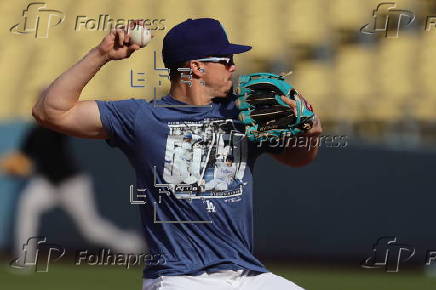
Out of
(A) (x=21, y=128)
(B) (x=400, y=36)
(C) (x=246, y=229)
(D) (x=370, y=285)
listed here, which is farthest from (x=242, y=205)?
(B) (x=400, y=36)

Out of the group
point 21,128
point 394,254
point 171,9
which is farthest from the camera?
point 171,9

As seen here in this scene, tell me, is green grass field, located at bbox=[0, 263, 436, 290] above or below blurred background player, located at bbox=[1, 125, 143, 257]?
below

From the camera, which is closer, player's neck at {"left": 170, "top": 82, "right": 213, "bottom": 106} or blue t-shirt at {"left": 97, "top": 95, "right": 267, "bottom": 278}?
blue t-shirt at {"left": 97, "top": 95, "right": 267, "bottom": 278}

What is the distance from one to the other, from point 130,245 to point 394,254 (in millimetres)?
2776

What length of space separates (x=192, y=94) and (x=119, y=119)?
0.38 metres

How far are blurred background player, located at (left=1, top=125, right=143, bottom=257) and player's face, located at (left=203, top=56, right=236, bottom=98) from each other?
19.7ft

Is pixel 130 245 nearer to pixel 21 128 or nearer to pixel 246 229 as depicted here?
pixel 21 128

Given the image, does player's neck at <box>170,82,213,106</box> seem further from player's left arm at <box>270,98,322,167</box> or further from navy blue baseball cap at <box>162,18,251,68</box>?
player's left arm at <box>270,98,322,167</box>

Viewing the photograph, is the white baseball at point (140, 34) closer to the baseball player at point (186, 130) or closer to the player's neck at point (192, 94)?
the baseball player at point (186, 130)

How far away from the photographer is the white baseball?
4711 mm

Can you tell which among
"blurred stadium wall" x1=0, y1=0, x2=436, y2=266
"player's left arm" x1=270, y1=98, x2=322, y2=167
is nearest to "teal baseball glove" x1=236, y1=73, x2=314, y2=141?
"player's left arm" x1=270, y1=98, x2=322, y2=167

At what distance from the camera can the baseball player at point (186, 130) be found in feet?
15.4

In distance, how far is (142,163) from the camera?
192 inches

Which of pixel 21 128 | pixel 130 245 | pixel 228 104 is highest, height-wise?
pixel 228 104
